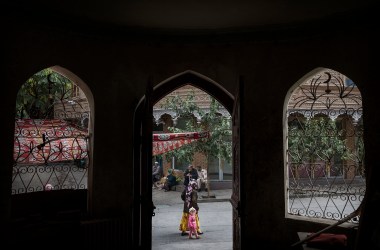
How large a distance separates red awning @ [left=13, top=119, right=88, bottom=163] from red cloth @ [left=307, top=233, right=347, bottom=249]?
3.34m

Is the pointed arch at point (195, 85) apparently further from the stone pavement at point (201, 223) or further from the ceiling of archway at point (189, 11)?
the stone pavement at point (201, 223)

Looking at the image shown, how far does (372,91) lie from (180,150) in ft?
29.4

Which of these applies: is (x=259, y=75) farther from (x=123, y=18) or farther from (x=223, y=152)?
(x=223, y=152)

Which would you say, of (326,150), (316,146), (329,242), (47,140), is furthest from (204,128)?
(329,242)

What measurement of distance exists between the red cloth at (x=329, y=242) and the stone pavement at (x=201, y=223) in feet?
9.92

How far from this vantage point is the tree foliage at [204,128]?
12312 millimetres

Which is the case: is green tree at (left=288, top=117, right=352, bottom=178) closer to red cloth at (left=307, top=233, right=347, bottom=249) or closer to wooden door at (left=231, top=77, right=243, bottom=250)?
wooden door at (left=231, top=77, right=243, bottom=250)

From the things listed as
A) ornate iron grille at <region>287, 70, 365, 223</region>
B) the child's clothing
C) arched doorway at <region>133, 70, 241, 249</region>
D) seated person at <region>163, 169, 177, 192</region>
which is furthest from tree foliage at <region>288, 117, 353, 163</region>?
seated person at <region>163, 169, 177, 192</region>

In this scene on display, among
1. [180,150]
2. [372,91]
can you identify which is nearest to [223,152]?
[180,150]

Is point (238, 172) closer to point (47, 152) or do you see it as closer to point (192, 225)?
point (47, 152)

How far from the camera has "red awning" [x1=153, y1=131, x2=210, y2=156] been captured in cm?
1101

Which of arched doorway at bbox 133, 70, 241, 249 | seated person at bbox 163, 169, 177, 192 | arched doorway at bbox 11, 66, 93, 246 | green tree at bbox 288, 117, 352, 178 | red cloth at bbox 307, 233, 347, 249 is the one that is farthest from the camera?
seated person at bbox 163, 169, 177, 192

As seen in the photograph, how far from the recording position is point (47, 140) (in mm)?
5172

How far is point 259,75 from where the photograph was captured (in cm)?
507
